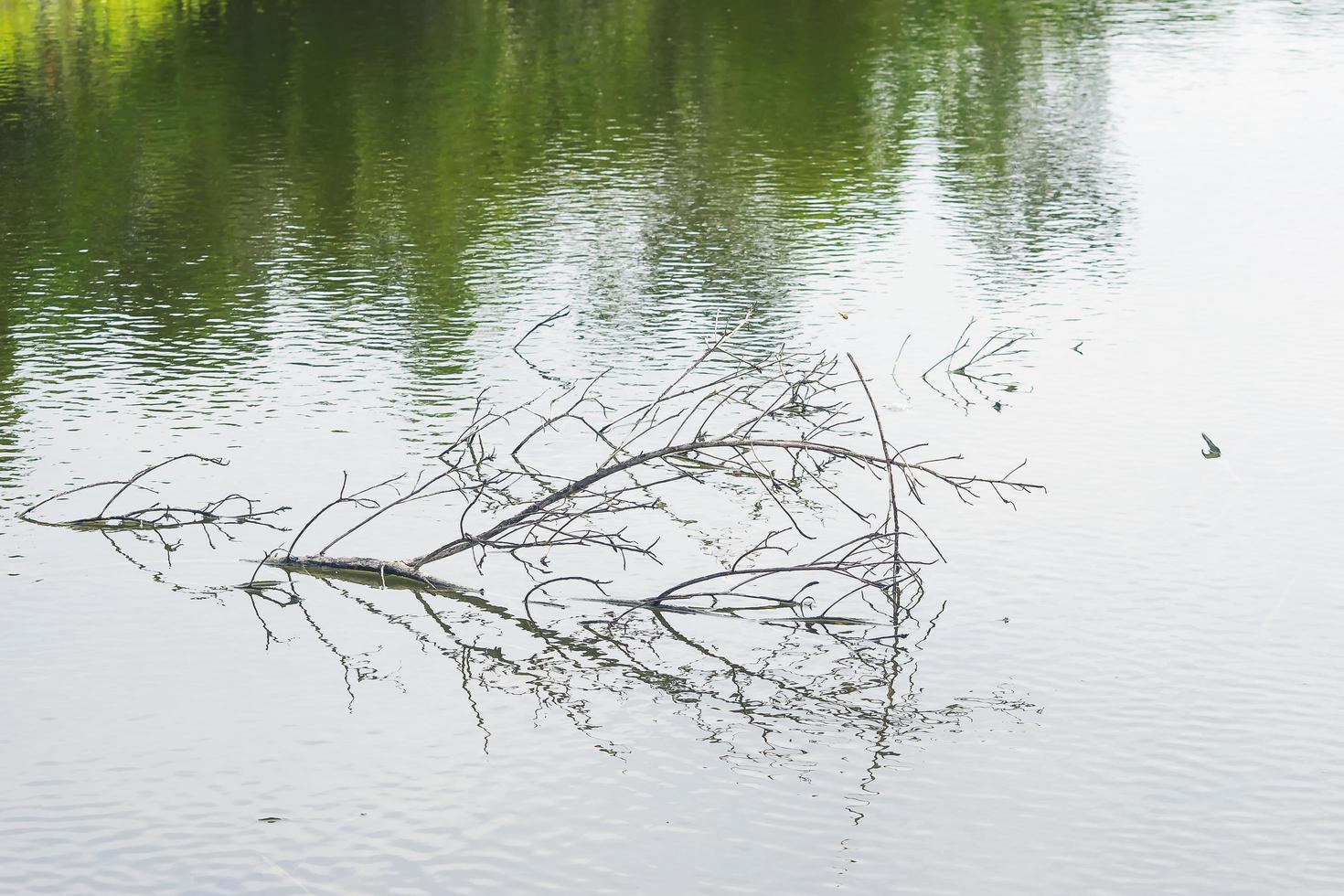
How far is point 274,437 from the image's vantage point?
1031 cm

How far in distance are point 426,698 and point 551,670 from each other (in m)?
0.53

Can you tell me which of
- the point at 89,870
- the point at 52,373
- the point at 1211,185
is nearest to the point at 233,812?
the point at 89,870

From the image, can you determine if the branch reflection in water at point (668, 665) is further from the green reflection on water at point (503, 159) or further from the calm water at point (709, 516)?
the green reflection on water at point (503, 159)

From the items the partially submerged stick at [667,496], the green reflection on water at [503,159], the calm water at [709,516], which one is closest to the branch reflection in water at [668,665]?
the calm water at [709,516]

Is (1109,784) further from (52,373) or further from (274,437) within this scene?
(52,373)

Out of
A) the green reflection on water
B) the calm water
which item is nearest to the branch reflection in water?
the calm water

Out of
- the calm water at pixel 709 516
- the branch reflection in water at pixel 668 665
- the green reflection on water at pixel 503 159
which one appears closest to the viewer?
the calm water at pixel 709 516

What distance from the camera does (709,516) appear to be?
9.06 meters

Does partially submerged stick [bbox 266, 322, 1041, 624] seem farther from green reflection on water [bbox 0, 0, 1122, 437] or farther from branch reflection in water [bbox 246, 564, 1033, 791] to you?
green reflection on water [bbox 0, 0, 1122, 437]

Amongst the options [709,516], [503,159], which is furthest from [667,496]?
[503,159]

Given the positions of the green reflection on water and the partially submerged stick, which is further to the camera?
the green reflection on water

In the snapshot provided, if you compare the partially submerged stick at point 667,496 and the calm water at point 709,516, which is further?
the partially submerged stick at point 667,496

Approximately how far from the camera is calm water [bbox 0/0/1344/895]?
Result: 6375mm

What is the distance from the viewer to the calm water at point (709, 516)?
6375 millimetres
